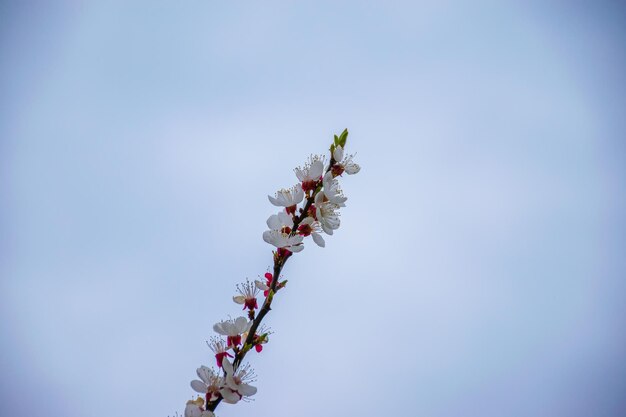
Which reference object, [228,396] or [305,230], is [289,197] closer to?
[305,230]

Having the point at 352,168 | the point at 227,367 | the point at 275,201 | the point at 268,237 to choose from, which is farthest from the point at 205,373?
the point at 352,168

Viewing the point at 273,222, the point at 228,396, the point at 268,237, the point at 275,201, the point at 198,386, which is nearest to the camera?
the point at 228,396

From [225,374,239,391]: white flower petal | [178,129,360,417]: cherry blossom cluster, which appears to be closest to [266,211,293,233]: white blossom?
[178,129,360,417]: cherry blossom cluster

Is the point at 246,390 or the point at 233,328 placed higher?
the point at 233,328

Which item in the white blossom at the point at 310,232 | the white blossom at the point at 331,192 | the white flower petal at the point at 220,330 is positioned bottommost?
the white flower petal at the point at 220,330

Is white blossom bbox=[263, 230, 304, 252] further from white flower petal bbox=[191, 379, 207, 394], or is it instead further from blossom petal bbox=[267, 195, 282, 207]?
white flower petal bbox=[191, 379, 207, 394]

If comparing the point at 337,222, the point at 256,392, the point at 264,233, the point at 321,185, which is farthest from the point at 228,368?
the point at 321,185

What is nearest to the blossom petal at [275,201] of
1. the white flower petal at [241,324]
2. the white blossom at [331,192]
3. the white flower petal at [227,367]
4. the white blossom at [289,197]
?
the white blossom at [289,197]

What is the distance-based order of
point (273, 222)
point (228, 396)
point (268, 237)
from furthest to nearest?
point (273, 222) → point (268, 237) → point (228, 396)

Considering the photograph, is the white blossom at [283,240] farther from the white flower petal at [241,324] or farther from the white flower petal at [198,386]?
the white flower petal at [198,386]

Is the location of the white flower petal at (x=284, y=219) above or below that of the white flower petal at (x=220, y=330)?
above
